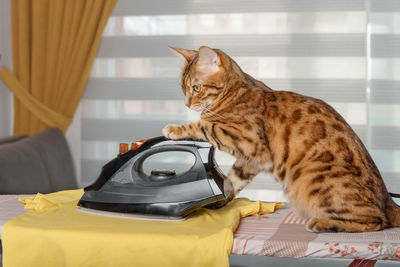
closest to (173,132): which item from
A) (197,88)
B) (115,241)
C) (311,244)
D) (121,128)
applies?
(197,88)

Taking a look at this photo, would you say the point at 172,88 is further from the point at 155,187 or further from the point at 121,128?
the point at 155,187

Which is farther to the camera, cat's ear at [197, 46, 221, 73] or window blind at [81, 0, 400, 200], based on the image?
window blind at [81, 0, 400, 200]

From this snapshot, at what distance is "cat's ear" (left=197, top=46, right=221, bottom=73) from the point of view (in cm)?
136

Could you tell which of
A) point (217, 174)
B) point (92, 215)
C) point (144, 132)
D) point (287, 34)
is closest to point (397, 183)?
point (287, 34)

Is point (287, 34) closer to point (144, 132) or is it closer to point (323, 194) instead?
point (144, 132)

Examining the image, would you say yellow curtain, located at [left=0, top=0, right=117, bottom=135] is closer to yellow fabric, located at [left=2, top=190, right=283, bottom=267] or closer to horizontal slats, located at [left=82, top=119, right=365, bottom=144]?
horizontal slats, located at [left=82, top=119, right=365, bottom=144]

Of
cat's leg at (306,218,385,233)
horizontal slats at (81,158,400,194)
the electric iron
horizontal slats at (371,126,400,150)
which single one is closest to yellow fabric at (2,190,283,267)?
the electric iron

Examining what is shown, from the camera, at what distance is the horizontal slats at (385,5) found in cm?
294

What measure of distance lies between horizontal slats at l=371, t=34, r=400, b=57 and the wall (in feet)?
7.63

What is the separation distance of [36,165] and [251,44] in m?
1.44

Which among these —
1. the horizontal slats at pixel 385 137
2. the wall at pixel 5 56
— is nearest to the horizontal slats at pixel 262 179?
the horizontal slats at pixel 385 137

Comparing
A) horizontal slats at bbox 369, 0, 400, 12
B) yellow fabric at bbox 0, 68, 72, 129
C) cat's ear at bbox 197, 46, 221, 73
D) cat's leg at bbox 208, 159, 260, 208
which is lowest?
cat's leg at bbox 208, 159, 260, 208

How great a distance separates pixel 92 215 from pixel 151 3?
220 cm

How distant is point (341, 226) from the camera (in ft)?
3.71
